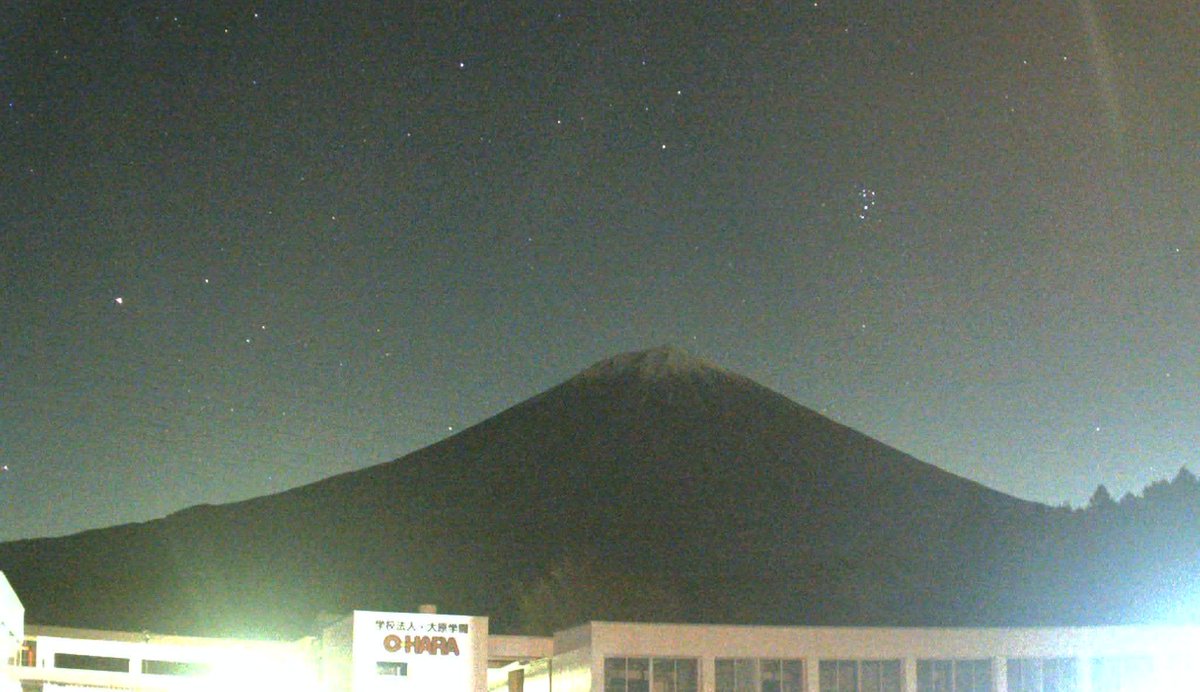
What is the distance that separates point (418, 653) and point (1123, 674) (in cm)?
1608

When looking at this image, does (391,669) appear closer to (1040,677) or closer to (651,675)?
(651,675)

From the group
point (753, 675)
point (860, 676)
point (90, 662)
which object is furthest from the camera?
point (90, 662)

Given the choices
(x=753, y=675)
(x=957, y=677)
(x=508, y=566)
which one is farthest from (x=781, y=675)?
(x=508, y=566)

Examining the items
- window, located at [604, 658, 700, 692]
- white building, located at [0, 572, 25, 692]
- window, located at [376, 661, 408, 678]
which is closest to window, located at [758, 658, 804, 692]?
window, located at [604, 658, 700, 692]

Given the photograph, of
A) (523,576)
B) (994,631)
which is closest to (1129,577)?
(523,576)

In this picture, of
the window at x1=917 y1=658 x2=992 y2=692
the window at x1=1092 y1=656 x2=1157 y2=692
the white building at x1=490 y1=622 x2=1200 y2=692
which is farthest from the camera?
the window at x1=1092 y1=656 x2=1157 y2=692

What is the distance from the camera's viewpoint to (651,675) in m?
37.7

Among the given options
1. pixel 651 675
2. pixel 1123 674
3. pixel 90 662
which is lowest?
pixel 651 675

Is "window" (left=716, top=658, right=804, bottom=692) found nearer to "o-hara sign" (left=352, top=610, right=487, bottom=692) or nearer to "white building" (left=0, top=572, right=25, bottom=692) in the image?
"o-hara sign" (left=352, top=610, right=487, bottom=692)

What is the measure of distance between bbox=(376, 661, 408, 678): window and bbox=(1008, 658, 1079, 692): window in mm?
13646

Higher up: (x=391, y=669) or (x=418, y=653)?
(x=418, y=653)

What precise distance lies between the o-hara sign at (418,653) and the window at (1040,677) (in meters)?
12.0

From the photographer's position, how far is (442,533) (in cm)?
19575

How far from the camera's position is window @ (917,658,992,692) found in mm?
39000
